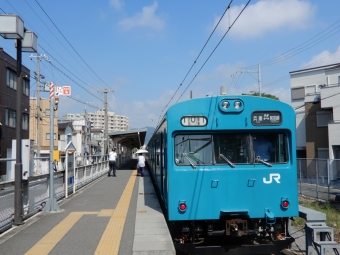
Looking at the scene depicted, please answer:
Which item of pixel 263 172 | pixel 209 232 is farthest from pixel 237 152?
pixel 209 232

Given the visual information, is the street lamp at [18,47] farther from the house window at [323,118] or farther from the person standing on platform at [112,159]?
the house window at [323,118]

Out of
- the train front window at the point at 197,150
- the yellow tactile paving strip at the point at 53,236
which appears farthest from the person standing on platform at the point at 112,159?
the train front window at the point at 197,150

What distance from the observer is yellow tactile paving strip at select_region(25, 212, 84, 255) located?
6730 mm

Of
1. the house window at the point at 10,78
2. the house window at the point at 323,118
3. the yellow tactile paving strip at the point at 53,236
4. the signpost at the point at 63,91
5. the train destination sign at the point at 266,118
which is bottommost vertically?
the yellow tactile paving strip at the point at 53,236

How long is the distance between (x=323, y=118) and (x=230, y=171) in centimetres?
2660

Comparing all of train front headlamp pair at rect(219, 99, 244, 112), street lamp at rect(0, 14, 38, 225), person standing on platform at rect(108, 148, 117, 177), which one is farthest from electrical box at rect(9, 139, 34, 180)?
person standing on platform at rect(108, 148, 117, 177)

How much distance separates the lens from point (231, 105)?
283 inches

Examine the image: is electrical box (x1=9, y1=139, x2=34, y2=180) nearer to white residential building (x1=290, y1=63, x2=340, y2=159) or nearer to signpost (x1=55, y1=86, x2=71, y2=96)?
signpost (x1=55, y1=86, x2=71, y2=96)

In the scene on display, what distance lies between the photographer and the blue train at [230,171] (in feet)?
23.0

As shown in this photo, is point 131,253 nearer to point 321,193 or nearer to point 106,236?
point 106,236

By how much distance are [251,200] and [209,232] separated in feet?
2.99

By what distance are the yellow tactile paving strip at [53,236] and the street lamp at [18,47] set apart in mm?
936

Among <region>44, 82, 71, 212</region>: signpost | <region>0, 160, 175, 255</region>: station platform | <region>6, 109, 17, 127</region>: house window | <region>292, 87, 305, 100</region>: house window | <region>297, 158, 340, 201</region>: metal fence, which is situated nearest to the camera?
<region>0, 160, 175, 255</region>: station platform

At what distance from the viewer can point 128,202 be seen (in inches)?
481
